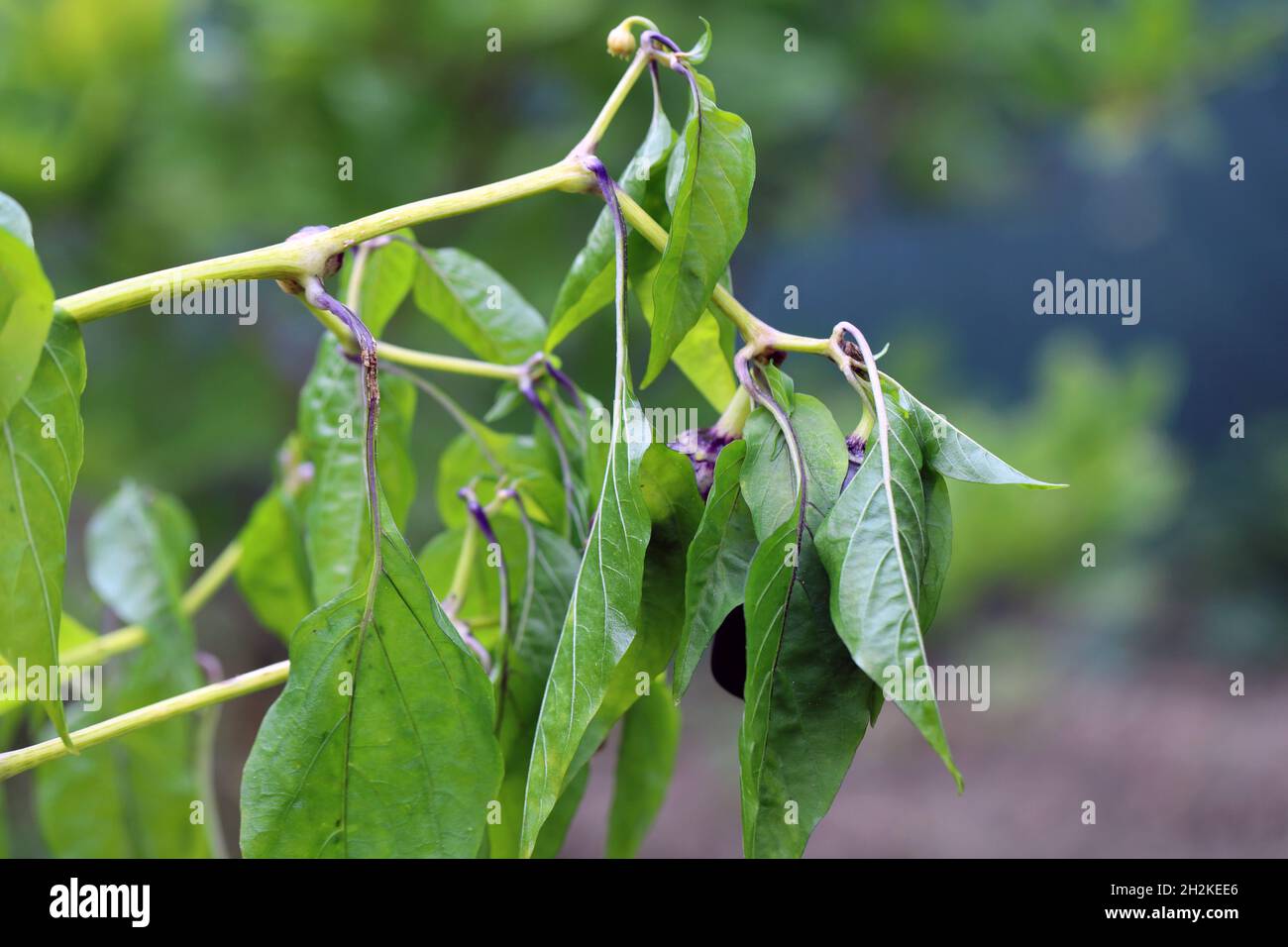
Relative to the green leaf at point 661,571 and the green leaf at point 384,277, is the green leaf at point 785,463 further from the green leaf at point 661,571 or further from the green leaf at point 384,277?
the green leaf at point 384,277

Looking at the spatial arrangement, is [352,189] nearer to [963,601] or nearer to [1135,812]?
[963,601]

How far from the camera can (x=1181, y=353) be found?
226cm

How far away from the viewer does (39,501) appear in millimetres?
202

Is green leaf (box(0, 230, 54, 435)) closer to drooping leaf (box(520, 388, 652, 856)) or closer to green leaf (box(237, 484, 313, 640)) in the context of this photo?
drooping leaf (box(520, 388, 652, 856))

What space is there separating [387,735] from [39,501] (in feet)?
0.29

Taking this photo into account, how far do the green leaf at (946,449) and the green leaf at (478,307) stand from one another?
0.15 meters

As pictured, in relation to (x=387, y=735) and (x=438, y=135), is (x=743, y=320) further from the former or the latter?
(x=438, y=135)

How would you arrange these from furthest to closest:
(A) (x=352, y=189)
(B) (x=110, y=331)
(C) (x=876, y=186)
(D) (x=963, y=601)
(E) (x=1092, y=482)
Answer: (C) (x=876, y=186) < (D) (x=963, y=601) < (E) (x=1092, y=482) < (B) (x=110, y=331) < (A) (x=352, y=189)

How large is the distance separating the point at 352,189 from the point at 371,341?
2.83 feet

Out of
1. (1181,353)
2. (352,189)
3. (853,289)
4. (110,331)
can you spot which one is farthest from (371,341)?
(1181,353)

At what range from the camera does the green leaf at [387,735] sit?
0.80 ft

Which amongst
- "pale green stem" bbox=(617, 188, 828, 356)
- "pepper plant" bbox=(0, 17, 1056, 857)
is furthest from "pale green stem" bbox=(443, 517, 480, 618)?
"pale green stem" bbox=(617, 188, 828, 356)

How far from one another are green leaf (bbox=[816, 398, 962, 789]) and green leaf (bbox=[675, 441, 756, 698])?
0.07ft

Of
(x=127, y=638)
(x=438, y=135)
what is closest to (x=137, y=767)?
(x=127, y=638)
